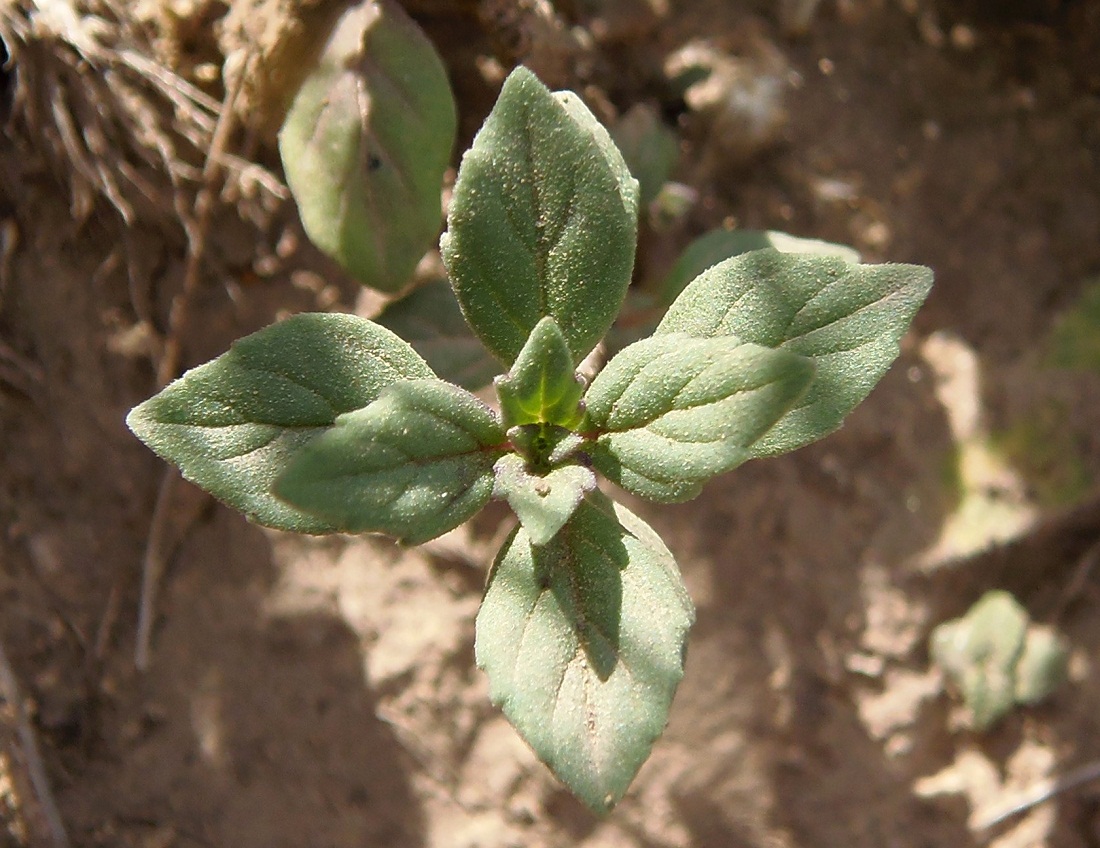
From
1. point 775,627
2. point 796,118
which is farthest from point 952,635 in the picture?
point 796,118

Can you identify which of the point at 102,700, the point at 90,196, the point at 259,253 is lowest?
the point at 102,700

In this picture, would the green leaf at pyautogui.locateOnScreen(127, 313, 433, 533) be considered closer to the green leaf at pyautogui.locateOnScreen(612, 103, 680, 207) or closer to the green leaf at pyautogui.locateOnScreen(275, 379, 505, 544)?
the green leaf at pyautogui.locateOnScreen(275, 379, 505, 544)

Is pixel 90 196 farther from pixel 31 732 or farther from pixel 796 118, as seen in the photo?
pixel 796 118

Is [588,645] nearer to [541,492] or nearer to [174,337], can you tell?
[541,492]

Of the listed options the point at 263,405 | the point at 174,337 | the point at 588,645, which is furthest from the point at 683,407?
the point at 174,337

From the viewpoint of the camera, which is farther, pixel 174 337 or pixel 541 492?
pixel 174 337
